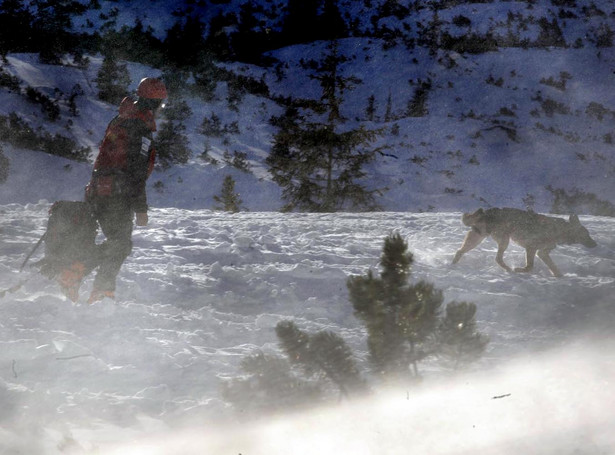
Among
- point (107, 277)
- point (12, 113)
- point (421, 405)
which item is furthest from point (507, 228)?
point (12, 113)

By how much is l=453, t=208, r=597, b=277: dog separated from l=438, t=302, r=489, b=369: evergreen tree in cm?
361

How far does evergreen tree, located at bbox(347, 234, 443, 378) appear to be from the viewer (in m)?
3.33

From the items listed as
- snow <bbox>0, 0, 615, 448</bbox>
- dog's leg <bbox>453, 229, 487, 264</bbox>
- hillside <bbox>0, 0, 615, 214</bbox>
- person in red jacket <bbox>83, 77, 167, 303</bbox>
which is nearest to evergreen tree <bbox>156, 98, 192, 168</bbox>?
hillside <bbox>0, 0, 615, 214</bbox>

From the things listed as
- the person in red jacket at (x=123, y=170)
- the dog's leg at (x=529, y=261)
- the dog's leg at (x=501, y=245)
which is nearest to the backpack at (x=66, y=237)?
the person in red jacket at (x=123, y=170)

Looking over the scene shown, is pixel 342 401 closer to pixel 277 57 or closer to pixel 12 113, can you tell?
pixel 12 113

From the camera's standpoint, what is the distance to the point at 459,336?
3445 mm

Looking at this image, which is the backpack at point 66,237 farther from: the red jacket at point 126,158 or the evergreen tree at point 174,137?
the evergreen tree at point 174,137

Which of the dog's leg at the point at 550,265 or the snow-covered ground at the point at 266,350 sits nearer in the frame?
the snow-covered ground at the point at 266,350

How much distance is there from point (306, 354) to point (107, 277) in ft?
8.60

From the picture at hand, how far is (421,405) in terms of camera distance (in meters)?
3.23

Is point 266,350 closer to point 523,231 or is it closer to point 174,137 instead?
point 523,231

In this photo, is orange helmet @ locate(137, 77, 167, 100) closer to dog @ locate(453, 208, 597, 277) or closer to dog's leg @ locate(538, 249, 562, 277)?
dog @ locate(453, 208, 597, 277)

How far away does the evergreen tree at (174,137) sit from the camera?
65.9ft

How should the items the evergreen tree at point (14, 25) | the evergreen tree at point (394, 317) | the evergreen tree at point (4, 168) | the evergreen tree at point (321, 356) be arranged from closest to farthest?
1. the evergreen tree at point (321, 356)
2. the evergreen tree at point (394, 317)
3. the evergreen tree at point (4, 168)
4. the evergreen tree at point (14, 25)
